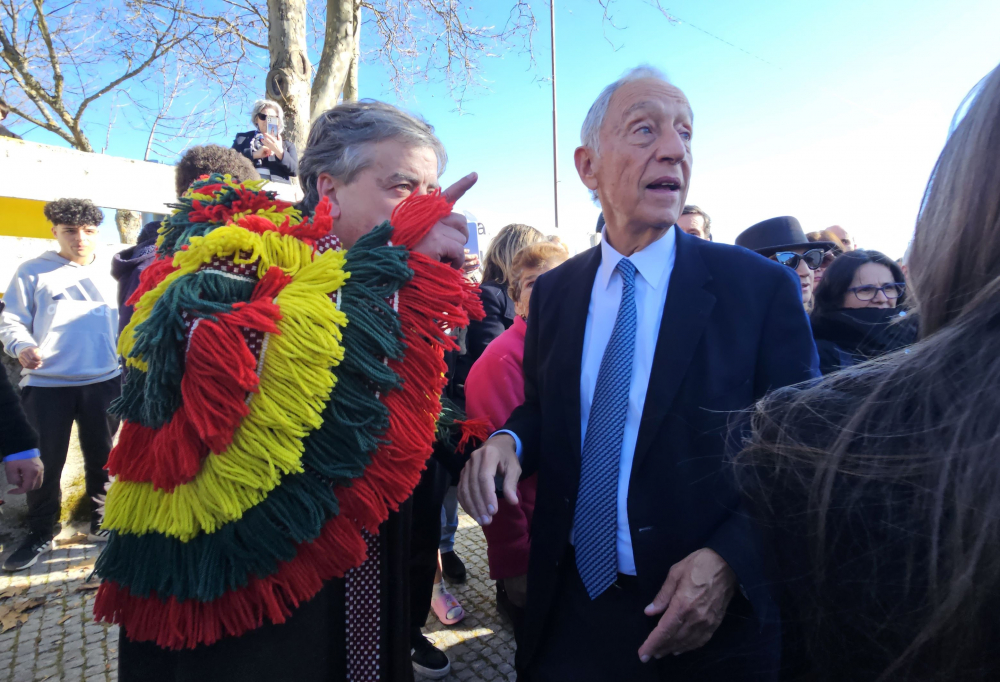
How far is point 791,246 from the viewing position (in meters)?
3.23

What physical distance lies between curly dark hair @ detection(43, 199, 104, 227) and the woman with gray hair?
124 cm

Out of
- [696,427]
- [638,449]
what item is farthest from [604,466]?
[696,427]

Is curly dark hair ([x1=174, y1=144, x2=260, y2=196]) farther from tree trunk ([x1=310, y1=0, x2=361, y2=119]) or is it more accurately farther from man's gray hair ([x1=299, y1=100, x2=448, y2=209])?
tree trunk ([x1=310, y1=0, x2=361, y2=119])

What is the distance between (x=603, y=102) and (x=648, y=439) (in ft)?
3.69

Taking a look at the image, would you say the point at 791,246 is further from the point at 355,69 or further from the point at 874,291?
the point at 355,69

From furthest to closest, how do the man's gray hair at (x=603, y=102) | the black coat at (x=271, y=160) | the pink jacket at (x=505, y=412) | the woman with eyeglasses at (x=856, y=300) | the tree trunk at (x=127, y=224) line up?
the tree trunk at (x=127, y=224) < the black coat at (x=271, y=160) < the woman with eyeglasses at (x=856, y=300) < the pink jacket at (x=505, y=412) < the man's gray hair at (x=603, y=102)

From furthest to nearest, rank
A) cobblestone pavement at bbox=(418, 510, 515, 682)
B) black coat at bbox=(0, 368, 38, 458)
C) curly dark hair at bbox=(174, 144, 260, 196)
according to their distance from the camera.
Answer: cobblestone pavement at bbox=(418, 510, 515, 682)
curly dark hair at bbox=(174, 144, 260, 196)
black coat at bbox=(0, 368, 38, 458)

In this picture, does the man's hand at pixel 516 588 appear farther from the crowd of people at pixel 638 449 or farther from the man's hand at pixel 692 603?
the man's hand at pixel 692 603

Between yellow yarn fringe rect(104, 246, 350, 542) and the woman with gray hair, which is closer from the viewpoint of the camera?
yellow yarn fringe rect(104, 246, 350, 542)

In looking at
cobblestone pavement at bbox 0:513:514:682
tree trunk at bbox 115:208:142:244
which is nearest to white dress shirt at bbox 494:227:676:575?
cobblestone pavement at bbox 0:513:514:682

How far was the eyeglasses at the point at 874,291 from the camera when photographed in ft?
8.56

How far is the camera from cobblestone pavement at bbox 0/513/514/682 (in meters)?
2.61

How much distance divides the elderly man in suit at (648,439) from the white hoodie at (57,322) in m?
3.66

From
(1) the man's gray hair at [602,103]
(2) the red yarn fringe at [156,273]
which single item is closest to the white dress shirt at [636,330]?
(1) the man's gray hair at [602,103]
